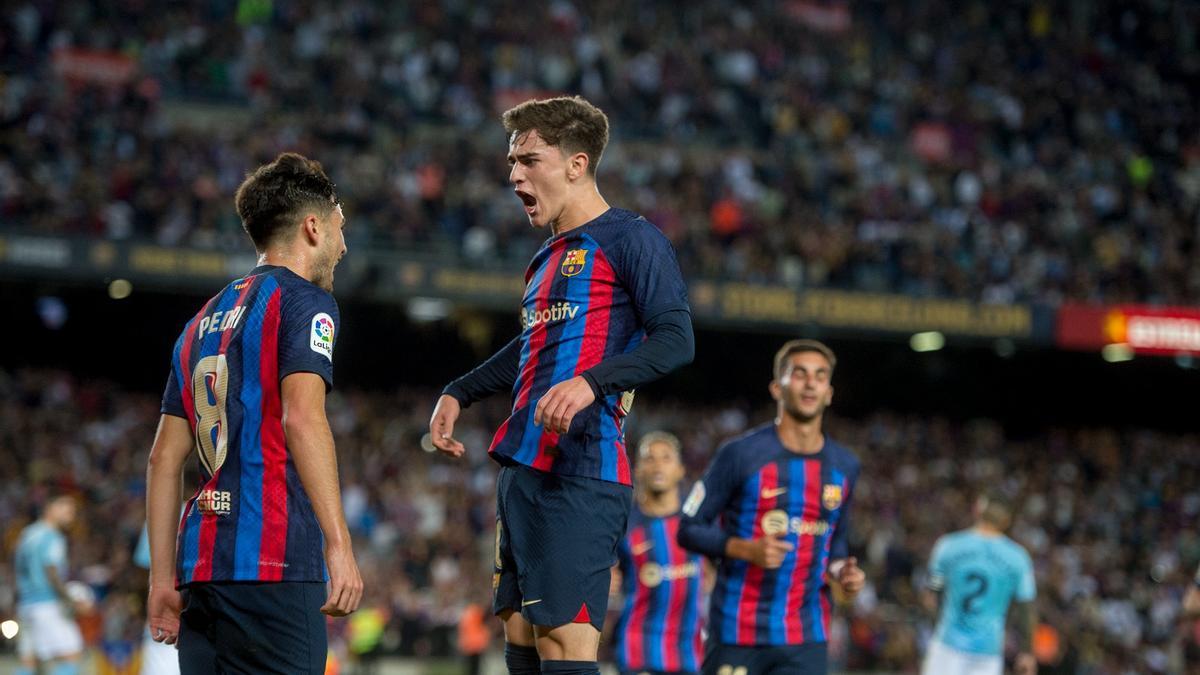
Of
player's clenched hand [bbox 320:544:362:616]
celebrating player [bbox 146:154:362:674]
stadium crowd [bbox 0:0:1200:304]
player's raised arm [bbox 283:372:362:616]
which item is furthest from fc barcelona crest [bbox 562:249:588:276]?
stadium crowd [bbox 0:0:1200:304]

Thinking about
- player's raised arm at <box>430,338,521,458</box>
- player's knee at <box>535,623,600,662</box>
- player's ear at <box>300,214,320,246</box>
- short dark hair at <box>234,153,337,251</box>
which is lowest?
player's knee at <box>535,623,600,662</box>

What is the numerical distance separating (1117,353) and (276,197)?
2288cm

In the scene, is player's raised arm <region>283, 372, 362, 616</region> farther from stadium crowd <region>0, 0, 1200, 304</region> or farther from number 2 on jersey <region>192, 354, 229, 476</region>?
stadium crowd <region>0, 0, 1200, 304</region>

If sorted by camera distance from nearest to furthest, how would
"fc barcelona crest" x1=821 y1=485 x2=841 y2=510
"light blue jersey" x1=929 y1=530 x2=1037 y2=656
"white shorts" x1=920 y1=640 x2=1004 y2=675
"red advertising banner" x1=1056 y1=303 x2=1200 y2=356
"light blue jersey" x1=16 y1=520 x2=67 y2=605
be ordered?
"fc barcelona crest" x1=821 y1=485 x2=841 y2=510 → "light blue jersey" x1=929 y1=530 x2=1037 y2=656 → "white shorts" x1=920 y1=640 x2=1004 y2=675 → "light blue jersey" x1=16 y1=520 x2=67 y2=605 → "red advertising banner" x1=1056 y1=303 x2=1200 y2=356

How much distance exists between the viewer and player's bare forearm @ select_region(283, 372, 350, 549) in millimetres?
3971

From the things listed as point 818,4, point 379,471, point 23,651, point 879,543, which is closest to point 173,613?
point 23,651

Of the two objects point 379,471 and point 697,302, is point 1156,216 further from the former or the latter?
point 379,471

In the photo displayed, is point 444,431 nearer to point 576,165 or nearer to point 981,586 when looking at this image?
point 576,165

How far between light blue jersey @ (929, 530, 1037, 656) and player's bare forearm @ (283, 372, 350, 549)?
666 centimetres

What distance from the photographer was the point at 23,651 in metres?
12.9

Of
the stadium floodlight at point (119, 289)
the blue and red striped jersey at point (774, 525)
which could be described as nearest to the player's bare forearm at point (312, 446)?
the blue and red striped jersey at point (774, 525)

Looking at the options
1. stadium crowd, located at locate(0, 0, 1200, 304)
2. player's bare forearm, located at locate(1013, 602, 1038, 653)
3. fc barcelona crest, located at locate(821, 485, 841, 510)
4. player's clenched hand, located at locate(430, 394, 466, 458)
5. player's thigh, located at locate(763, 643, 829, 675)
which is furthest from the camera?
stadium crowd, located at locate(0, 0, 1200, 304)

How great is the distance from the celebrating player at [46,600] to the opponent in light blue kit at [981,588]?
22.6ft

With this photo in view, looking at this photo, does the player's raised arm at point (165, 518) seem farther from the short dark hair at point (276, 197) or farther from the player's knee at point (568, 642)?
the player's knee at point (568, 642)
